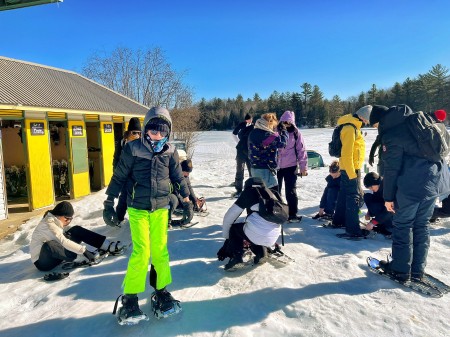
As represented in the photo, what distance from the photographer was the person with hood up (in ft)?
9.98

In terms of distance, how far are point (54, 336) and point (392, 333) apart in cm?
298

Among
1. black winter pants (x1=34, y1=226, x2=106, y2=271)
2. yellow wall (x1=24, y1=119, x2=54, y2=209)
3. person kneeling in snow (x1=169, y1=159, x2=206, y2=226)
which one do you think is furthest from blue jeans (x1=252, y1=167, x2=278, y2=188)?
yellow wall (x1=24, y1=119, x2=54, y2=209)

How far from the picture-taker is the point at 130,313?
293 centimetres

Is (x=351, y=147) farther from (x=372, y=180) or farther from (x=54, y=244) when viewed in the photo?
(x=54, y=244)

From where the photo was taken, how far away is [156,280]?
3195 millimetres

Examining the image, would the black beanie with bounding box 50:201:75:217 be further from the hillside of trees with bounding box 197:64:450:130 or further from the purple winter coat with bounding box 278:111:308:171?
the hillside of trees with bounding box 197:64:450:130

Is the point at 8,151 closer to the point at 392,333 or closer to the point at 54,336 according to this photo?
the point at 54,336

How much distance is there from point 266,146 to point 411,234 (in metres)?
2.42

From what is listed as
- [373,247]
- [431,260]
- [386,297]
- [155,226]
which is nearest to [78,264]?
[155,226]

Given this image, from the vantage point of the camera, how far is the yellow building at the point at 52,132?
26.4ft

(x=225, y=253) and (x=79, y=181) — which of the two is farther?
(x=79, y=181)

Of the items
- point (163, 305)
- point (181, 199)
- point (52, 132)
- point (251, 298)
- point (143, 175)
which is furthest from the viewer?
point (52, 132)

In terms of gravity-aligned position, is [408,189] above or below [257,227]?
above

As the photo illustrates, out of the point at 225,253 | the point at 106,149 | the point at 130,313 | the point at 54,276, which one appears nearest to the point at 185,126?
the point at 106,149
